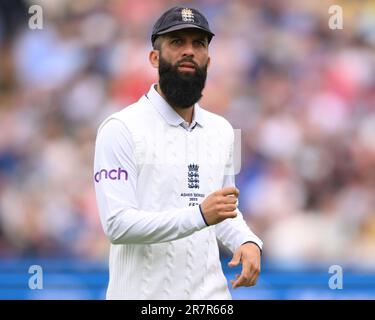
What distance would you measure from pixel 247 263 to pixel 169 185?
0.42 metres

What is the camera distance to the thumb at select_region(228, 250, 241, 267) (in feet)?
10.2

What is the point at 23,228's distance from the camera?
6660mm

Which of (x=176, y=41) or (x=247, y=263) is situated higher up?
(x=176, y=41)

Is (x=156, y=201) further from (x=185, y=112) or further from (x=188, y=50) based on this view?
(x=188, y=50)

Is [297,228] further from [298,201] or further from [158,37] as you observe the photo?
[158,37]

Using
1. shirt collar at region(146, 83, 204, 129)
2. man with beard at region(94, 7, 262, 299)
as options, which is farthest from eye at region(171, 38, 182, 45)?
shirt collar at region(146, 83, 204, 129)

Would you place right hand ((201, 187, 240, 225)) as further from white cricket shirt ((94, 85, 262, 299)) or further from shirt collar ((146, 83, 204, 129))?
shirt collar ((146, 83, 204, 129))

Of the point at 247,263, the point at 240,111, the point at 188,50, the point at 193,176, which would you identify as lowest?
the point at 247,263

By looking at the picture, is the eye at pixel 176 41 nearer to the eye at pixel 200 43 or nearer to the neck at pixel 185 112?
the eye at pixel 200 43

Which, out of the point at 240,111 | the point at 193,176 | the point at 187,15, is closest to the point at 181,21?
the point at 187,15

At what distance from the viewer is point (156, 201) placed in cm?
326

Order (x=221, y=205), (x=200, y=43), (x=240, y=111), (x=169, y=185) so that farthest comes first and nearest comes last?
(x=240, y=111)
(x=200, y=43)
(x=169, y=185)
(x=221, y=205)

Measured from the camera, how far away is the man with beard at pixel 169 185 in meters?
3.13
